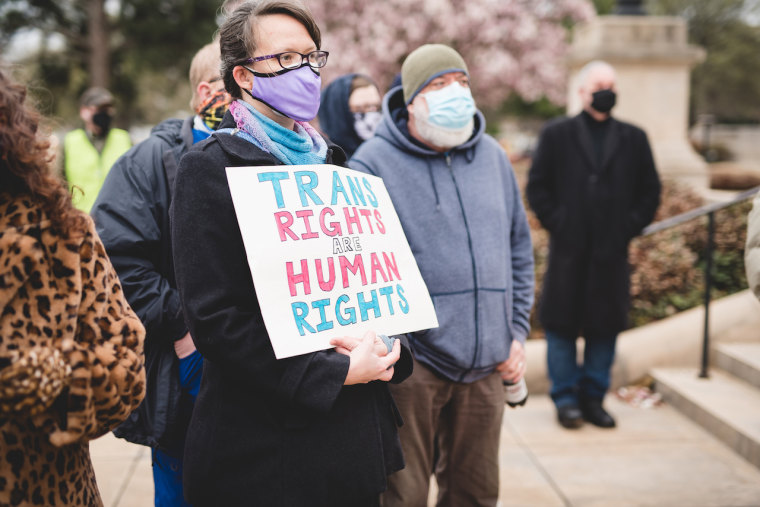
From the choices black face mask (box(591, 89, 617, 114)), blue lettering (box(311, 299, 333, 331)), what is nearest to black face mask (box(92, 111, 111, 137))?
black face mask (box(591, 89, 617, 114))

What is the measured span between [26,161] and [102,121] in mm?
5339

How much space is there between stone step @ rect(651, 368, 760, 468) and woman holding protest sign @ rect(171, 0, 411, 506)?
330 cm

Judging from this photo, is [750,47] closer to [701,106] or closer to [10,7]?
[701,106]

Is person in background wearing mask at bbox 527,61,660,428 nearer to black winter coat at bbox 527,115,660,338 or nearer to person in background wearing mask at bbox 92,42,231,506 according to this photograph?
black winter coat at bbox 527,115,660,338

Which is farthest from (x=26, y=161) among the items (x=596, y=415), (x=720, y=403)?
(x=720, y=403)

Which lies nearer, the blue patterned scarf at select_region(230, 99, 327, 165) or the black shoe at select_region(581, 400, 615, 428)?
the blue patterned scarf at select_region(230, 99, 327, 165)

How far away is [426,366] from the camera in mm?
2873

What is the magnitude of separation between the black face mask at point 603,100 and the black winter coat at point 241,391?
3519 millimetres

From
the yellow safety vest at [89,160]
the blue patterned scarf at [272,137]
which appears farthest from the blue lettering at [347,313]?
the yellow safety vest at [89,160]

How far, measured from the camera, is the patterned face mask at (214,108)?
8.77ft

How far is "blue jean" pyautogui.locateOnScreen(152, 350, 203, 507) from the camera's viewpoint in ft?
8.28

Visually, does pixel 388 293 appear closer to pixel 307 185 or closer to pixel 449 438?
pixel 307 185

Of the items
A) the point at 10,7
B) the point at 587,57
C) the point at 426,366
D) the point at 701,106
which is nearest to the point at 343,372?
the point at 426,366

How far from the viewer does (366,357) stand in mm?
1934
